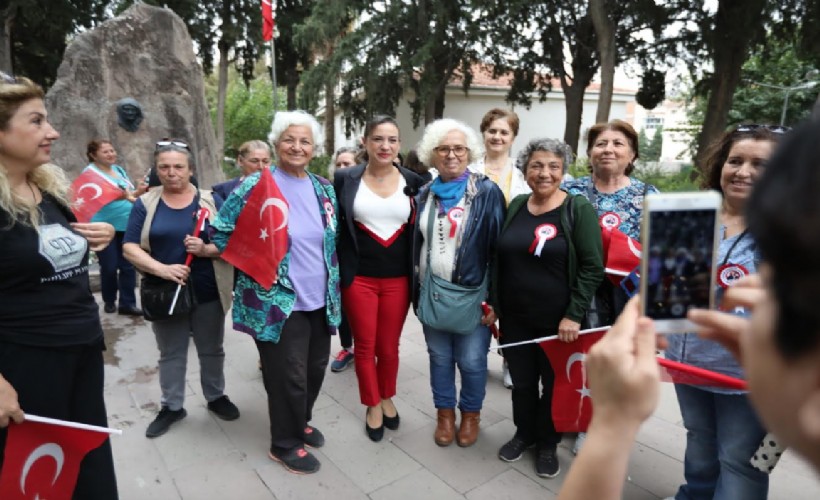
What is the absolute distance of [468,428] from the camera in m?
3.08

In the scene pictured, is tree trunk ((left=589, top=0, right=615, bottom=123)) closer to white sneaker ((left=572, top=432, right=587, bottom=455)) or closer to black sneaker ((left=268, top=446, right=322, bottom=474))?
white sneaker ((left=572, top=432, right=587, bottom=455))

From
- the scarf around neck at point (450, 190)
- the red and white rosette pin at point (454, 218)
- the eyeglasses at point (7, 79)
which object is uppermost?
the eyeglasses at point (7, 79)

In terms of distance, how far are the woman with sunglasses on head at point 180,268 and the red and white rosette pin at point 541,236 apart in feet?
6.18

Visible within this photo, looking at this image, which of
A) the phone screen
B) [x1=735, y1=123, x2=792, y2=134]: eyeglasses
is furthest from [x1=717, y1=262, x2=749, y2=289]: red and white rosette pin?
the phone screen

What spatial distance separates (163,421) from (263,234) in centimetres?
159

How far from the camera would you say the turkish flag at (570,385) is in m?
2.60

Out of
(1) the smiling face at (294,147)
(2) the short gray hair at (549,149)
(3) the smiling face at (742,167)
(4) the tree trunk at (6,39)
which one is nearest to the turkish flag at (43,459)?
(1) the smiling face at (294,147)

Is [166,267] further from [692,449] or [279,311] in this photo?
[692,449]

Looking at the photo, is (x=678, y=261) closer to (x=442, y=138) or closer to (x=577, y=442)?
(x=442, y=138)

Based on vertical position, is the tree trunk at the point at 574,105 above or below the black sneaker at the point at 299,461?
above

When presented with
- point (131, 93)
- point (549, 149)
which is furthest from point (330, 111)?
point (549, 149)

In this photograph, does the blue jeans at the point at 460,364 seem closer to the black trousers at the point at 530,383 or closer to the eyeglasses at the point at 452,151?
the black trousers at the point at 530,383

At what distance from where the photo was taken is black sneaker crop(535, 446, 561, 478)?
276 centimetres

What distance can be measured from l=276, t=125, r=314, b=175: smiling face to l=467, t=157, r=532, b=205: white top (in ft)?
4.38
